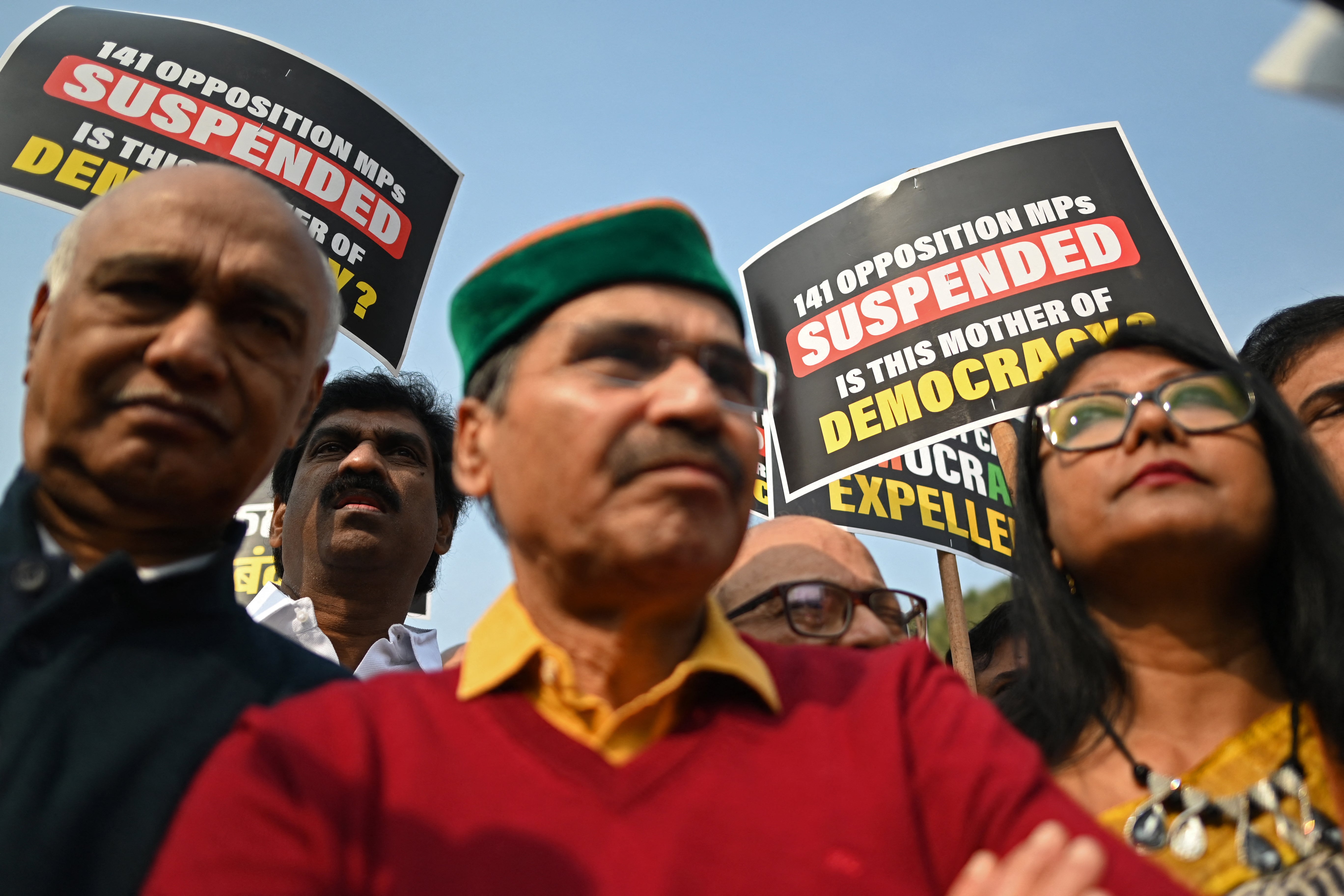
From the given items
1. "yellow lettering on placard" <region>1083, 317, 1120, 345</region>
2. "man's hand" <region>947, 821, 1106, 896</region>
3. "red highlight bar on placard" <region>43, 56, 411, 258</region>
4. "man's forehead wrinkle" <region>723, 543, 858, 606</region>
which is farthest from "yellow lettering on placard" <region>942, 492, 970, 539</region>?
"man's hand" <region>947, 821, 1106, 896</region>

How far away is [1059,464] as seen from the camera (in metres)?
2.51

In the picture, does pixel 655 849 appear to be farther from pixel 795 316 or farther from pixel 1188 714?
pixel 795 316

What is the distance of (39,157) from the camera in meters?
3.87

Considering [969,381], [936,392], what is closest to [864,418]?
[936,392]

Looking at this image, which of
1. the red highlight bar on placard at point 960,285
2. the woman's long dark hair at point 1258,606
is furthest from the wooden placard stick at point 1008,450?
the red highlight bar on placard at point 960,285

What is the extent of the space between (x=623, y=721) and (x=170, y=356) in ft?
3.41

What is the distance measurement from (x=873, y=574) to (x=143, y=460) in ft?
6.76

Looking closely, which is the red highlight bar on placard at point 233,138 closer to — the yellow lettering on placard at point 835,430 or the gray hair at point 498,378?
the yellow lettering on placard at point 835,430

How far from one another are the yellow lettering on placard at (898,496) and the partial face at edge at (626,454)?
4149 mm

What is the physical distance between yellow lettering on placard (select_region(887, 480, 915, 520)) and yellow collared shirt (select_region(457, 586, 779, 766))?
423 centimetres

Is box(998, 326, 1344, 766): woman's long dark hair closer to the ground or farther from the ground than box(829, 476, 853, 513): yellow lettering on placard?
closer to the ground

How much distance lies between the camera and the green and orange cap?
1.86 metres

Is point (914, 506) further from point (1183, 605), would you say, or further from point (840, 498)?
point (1183, 605)

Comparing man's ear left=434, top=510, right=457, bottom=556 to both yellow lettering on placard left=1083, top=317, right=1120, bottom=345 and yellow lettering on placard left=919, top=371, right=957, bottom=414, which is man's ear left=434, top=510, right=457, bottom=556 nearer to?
yellow lettering on placard left=919, top=371, right=957, bottom=414
